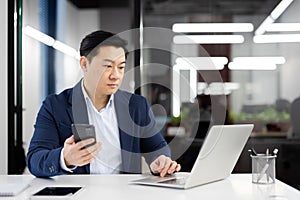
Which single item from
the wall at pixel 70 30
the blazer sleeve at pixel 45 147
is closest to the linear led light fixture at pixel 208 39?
the wall at pixel 70 30

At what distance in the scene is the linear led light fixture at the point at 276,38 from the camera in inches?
147

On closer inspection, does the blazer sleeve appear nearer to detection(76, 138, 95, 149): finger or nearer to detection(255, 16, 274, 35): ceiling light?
detection(76, 138, 95, 149): finger

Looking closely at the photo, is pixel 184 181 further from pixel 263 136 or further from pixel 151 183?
pixel 263 136

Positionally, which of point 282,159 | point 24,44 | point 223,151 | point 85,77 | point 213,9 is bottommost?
point 282,159

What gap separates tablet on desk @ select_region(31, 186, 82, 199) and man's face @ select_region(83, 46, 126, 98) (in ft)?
2.57

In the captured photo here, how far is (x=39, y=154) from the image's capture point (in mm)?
2078

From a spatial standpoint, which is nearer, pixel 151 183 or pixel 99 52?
pixel 151 183

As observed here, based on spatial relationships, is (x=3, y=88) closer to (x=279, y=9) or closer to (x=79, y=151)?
(x=79, y=151)

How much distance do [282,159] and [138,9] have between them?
1.63 m

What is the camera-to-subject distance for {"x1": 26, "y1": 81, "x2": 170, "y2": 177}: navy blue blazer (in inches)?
89.8

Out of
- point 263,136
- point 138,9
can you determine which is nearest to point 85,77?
point 138,9

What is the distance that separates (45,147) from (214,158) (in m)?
0.82

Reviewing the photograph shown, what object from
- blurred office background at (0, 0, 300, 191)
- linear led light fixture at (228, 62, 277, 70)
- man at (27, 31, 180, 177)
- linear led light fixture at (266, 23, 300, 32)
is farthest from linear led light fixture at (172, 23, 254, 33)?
man at (27, 31, 180, 177)

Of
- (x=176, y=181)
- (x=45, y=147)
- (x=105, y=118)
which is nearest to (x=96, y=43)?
(x=105, y=118)
